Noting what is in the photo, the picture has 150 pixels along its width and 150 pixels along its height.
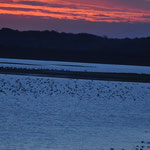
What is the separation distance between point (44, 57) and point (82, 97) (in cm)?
13968

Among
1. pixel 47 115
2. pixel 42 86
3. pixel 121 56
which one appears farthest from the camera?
pixel 121 56

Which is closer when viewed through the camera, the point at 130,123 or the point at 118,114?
the point at 130,123

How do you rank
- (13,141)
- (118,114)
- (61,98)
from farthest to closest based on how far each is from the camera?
(61,98) < (118,114) < (13,141)

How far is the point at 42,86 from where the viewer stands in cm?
4800

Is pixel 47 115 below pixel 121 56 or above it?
below

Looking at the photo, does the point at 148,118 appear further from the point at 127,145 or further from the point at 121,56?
the point at 121,56

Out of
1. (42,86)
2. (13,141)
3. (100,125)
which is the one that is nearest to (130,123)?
(100,125)

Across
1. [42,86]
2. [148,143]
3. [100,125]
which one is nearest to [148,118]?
[100,125]

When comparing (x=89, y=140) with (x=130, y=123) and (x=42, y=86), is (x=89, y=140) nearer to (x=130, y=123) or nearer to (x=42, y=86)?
(x=130, y=123)

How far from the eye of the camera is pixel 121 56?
17688 cm

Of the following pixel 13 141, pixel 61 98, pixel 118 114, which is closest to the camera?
pixel 13 141

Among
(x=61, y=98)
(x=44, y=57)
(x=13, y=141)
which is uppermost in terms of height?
(x=44, y=57)

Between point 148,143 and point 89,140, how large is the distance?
240 cm

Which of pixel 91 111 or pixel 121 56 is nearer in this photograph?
pixel 91 111
